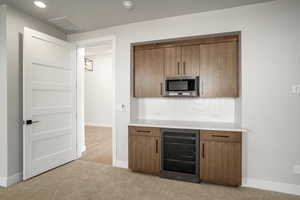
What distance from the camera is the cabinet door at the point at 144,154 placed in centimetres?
291

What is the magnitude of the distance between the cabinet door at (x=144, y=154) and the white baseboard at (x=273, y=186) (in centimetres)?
139

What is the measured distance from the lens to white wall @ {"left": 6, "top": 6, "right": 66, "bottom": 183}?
8.64 feet

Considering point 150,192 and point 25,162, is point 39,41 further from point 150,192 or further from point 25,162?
point 150,192

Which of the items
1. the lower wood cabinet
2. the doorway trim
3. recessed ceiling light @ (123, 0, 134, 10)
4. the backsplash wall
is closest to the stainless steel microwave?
the backsplash wall

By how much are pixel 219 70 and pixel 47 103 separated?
303cm

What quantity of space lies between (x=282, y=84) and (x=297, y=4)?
3.65ft

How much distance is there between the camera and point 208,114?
10.3ft

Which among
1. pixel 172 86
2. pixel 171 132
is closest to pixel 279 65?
pixel 172 86

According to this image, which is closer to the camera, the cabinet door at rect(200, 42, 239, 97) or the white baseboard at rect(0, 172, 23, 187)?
the white baseboard at rect(0, 172, 23, 187)

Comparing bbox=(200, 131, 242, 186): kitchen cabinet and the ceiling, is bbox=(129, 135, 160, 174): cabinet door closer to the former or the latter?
bbox=(200, 131, 242, 186): kitchen cabinet

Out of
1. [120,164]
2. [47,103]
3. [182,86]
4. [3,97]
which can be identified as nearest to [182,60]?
[182,86]

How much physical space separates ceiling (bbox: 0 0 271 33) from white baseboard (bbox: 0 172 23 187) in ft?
8.61

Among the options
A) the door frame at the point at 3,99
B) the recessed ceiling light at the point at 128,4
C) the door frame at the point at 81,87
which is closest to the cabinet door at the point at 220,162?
the door frame at the point at 81,87

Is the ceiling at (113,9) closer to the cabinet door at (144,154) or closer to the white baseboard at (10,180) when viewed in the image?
the cabinet door at (144,154)
